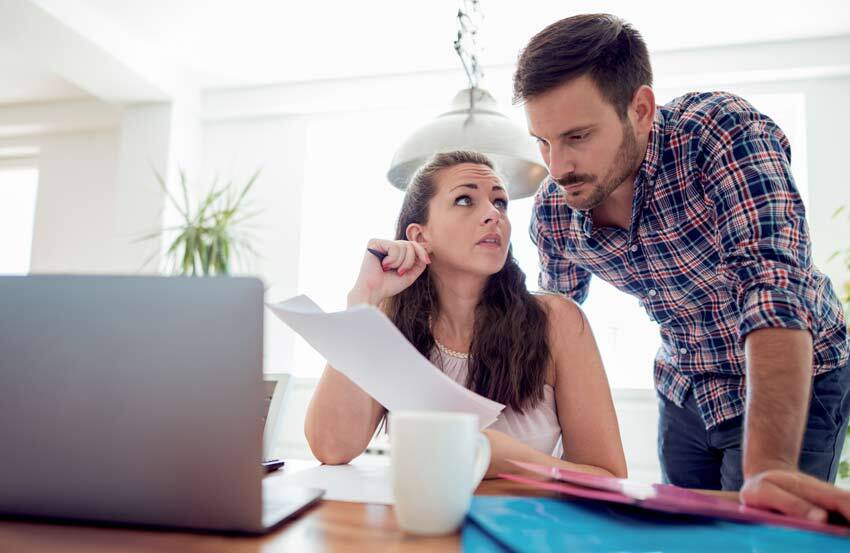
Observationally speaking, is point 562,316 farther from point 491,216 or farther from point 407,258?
point 407,258

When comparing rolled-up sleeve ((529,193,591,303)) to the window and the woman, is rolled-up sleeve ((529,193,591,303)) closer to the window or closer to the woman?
the woman

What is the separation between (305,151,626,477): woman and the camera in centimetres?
129

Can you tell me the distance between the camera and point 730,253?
120cm

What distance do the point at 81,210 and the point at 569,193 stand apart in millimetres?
5236

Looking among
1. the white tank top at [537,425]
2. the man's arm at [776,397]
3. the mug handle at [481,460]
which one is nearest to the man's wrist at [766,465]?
the man's arm at [776,397]

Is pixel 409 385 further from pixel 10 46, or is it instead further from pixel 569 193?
pixel 10 46

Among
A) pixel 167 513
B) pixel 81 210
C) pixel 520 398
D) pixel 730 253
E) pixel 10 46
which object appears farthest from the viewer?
pixel 81 210

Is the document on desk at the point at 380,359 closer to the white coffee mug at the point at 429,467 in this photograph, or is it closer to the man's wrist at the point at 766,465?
the white coffee mug at the point at 429,467

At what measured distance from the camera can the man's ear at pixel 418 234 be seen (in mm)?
1748

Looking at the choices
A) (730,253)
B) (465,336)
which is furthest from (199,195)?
(730,253)

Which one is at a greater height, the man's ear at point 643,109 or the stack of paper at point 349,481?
the man's ear at point 643,109

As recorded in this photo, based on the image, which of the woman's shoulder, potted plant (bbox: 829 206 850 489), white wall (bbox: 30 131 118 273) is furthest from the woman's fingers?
white wall (bbox: 30 131 118 273)

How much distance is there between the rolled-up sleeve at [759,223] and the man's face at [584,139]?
0.18 m

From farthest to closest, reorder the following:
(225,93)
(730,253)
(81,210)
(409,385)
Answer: (81,210) → (225,93) → (730,253) → (409,385)
